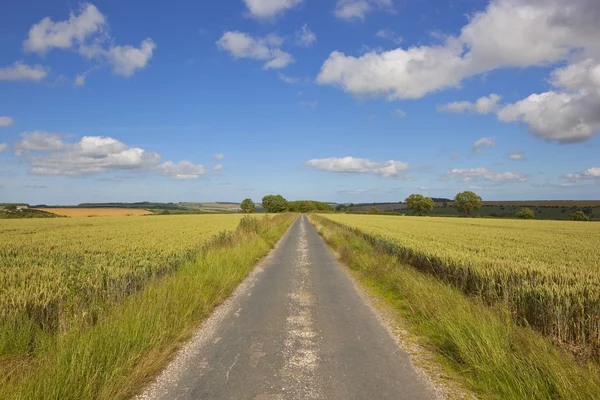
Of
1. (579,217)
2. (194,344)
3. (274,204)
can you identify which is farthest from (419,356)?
(274,204)

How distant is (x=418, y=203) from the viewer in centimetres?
13912

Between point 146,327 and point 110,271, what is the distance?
140 inches

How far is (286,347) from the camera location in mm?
5816

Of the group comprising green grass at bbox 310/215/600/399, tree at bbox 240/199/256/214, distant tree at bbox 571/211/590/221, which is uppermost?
tree at bbox 240/199/256/214

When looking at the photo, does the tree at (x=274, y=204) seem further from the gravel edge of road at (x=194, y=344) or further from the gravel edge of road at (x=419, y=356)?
the gravel edge of road at (x=419, y=356)

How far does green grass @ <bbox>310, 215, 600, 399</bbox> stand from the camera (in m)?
3.91

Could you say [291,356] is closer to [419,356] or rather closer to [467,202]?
[419,356]

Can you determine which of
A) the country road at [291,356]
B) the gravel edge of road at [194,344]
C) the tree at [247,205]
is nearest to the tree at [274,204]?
the tree at [247,205]

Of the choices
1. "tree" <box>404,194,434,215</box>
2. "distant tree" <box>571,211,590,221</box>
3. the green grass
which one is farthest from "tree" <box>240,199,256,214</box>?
the green grass

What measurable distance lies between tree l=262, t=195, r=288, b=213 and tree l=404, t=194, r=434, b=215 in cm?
7162

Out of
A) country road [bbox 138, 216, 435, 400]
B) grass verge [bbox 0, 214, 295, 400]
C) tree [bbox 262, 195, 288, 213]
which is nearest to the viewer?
grass verge [bbox 0, 214, 295, 400]

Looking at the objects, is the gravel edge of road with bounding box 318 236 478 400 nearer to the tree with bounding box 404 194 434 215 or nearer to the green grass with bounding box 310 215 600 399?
the green grass with bounding box 310 215 600 399

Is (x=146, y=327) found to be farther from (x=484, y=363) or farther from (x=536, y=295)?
(x=536, y=295)

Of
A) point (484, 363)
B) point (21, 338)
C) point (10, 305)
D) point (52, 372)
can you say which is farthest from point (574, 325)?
point (10, 305)
